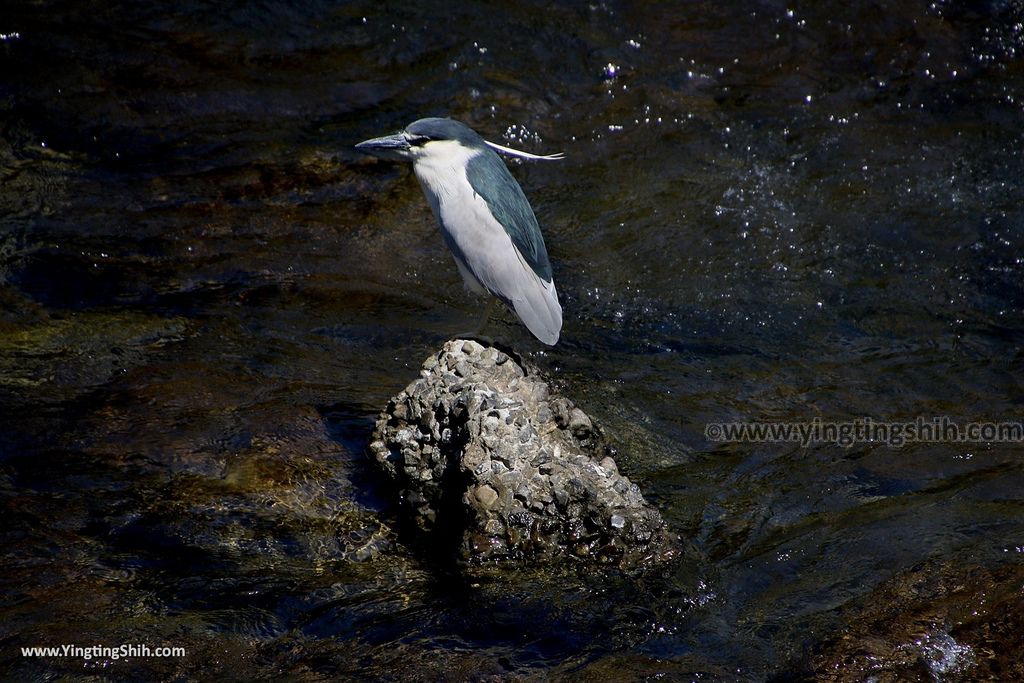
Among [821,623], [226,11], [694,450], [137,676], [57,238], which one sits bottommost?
[137,676]

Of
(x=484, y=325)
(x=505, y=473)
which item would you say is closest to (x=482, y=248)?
(x=484, y=325)

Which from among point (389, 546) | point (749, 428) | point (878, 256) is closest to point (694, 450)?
point (749, 428)

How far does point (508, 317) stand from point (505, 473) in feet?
7.00

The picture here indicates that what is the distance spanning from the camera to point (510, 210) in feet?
14.7

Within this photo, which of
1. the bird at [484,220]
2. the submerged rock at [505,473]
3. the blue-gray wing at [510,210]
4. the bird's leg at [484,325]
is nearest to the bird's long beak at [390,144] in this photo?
the bird at [484,220]

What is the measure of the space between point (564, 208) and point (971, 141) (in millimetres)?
3021

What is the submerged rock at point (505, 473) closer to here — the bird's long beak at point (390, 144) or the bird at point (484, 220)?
the bird at point (484, 220)

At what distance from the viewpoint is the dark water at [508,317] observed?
10.5 feet

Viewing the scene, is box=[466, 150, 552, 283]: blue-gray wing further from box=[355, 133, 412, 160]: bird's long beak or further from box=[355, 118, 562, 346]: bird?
box=[355, 133, 412, 160]: bird's long beak

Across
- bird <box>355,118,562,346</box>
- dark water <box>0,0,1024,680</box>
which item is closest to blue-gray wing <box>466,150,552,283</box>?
bird <box>355,118,562,346</box>

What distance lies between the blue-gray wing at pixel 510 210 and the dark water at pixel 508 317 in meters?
0.64

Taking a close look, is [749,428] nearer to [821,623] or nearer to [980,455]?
[980,455]

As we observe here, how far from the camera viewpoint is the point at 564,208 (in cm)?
619

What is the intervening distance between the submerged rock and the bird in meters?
0.81
